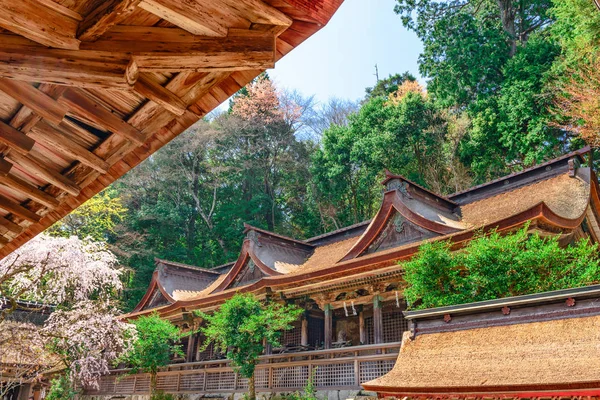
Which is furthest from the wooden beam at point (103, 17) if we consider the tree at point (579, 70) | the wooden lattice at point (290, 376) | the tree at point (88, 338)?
the tree at point (579, 70)

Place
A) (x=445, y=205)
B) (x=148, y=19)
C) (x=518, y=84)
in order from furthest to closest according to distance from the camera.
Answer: (x=518, y=84) → (x=445, y=205) → (x=148, y=19)

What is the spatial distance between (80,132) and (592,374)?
5.94 metres

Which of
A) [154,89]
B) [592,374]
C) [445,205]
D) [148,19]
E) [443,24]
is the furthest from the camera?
[443,24]

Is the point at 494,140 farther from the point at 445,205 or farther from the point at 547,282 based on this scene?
the point at 547,282

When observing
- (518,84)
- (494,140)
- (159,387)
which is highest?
(518,84)

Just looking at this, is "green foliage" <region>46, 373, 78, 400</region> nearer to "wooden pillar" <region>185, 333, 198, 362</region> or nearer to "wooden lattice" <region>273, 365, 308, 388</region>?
"wooden pillar" <region>185, 333, 198, 362</region>

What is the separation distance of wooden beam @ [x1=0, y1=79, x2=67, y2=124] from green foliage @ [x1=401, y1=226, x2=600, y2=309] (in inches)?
361

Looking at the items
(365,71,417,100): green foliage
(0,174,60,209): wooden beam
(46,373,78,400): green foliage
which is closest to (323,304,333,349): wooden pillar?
(46,373,78,400): green foliage

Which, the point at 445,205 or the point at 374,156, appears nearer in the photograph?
the point at 445,205

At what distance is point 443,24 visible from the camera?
86.6ft

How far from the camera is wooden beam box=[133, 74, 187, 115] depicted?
2178 millimetres

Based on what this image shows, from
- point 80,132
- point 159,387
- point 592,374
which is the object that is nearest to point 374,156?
point 159,387

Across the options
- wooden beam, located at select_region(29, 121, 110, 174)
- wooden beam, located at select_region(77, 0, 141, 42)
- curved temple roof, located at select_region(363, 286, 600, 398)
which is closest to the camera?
wooden beam, located at select_region(77, 0, 141, 42)

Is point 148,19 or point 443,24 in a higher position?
point 443,24
